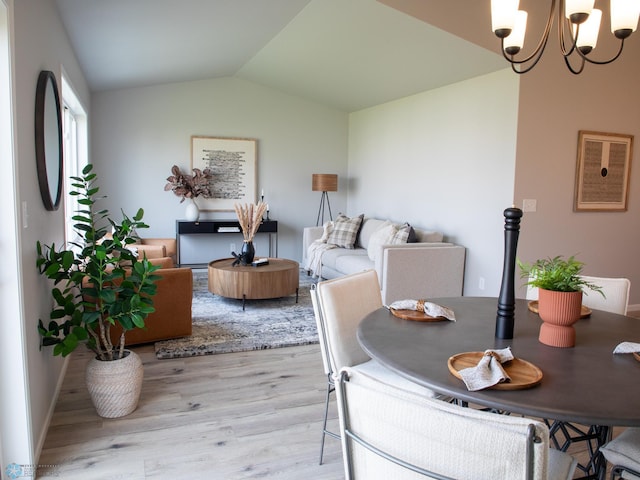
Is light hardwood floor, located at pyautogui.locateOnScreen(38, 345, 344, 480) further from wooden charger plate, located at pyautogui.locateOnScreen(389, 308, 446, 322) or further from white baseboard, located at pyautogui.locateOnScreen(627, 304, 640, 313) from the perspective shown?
white baseboard, located at pyautogui.locateOnScreen(627, 304, 640, 313)

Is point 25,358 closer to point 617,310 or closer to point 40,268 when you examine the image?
point 40,268

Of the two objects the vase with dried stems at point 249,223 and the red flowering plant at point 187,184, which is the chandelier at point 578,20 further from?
the red flowering plant at point 187,184

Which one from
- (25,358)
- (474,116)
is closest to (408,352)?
(25,358)

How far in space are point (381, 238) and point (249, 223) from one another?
140 cm

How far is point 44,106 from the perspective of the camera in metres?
2.59

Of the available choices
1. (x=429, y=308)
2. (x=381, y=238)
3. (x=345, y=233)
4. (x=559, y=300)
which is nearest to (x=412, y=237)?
(x=381, y=238)

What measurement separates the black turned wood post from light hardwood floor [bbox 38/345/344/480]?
42.1 inches

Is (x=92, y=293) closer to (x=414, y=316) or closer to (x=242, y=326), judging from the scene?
(x=414, y=316)

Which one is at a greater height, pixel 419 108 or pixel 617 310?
pixel 419 108

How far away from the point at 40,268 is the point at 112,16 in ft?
6.82

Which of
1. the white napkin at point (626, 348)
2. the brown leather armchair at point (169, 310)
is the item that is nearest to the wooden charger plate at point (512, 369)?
the white napkin at point (626, 348)

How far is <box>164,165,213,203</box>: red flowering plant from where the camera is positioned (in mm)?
6676

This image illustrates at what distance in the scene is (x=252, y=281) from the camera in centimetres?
468

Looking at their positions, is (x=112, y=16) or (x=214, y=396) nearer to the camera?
(x=214, y=396)
